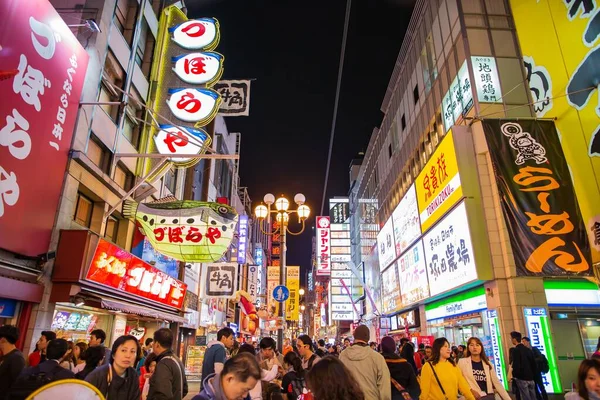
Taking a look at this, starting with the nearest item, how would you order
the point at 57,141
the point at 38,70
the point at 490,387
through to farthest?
the point at 490,387 → the point at 38,70 → the point at 57,141

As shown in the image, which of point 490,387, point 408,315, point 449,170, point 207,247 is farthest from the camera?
point 408,315

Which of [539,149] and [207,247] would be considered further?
[539,149]

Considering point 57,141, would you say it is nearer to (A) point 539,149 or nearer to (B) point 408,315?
(A) point 539,149

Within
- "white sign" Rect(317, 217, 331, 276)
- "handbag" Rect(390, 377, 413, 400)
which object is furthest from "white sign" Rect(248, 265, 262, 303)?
"handbag" Rect(390, 377, 413, 400)

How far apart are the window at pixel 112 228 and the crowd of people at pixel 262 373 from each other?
25.0 feet

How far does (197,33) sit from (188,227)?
890cm

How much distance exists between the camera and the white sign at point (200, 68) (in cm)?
1535

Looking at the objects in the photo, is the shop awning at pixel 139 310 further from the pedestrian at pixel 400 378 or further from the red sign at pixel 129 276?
the pedestrian at pixel 400 378

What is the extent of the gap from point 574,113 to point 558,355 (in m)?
8.64

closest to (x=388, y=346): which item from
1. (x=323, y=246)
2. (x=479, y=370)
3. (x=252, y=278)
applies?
(x=479, y=370)

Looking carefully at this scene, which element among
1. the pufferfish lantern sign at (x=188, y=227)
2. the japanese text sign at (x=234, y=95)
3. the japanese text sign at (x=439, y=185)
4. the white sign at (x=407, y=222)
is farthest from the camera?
the white sign at (x=407, y=222)

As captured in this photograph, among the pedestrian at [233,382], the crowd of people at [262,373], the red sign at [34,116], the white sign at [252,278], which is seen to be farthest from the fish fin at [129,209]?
the white sign at [252,278]

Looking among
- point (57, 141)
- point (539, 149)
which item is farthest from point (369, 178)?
point (57, 141)

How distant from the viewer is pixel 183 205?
43.4 feet
